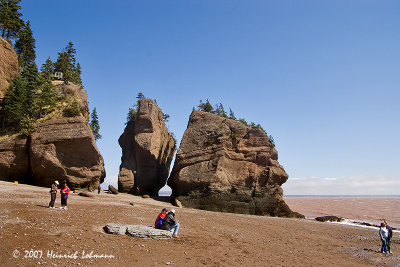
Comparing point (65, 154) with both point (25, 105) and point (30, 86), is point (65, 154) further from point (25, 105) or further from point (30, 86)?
point (30, 86)

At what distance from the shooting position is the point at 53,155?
32.1 meters

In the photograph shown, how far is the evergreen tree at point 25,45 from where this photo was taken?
59.2 m

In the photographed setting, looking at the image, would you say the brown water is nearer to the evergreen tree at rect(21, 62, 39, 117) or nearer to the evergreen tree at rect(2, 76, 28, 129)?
the evergreen tree at rect(21, 62, 39, 117)

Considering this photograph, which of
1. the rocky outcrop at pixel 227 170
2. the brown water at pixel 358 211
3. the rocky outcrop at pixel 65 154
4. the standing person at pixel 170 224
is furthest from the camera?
the brown water at pixel 358 211

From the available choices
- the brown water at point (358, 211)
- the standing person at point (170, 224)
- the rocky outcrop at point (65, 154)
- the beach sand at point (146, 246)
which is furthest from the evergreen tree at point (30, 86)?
the brown water at point (358, 211)

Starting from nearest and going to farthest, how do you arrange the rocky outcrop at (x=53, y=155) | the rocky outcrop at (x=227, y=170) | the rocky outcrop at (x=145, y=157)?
the rocky outcrop at (x=53, y=155) → the rocky outcrop at (x=227, y=170) → the rocky outcrop at (x=145, y=157)

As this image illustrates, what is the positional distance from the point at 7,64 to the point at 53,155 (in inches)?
913

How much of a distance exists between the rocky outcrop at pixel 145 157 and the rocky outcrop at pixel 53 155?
1010cm

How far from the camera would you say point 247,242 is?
50.3ft

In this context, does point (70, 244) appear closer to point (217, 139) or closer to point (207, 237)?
point (207, 237)

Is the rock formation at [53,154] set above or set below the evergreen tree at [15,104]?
below

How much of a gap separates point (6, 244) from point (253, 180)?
3102 centimetres

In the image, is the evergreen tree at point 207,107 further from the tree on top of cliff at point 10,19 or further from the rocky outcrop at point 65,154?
the tree on top of cliff at point 10,19

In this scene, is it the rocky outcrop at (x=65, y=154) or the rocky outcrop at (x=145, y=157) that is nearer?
the rocky outcrop at (x=65, y=154)
